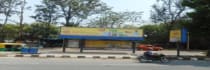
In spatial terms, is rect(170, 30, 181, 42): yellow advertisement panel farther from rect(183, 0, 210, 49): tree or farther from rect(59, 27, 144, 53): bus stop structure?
rect(59, 27, 144, 53): bus stop structure

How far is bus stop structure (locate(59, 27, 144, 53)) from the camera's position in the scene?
4850 centimetres

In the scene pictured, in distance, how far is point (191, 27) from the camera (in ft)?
140

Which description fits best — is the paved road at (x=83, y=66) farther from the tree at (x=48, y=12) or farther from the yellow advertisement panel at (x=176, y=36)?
the tree at (x=48, y=12)

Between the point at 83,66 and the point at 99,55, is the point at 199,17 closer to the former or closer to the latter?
the point at 99,55

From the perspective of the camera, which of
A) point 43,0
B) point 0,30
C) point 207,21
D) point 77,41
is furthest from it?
point 0,30

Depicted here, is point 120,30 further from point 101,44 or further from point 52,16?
point 52,16

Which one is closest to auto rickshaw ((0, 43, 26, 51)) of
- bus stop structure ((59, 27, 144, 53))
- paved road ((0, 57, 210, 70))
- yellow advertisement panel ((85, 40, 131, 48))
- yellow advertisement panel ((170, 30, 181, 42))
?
bus stop structure ((59, 27, 144, 53))

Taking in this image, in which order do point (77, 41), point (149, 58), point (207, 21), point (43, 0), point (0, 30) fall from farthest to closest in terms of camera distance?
1. point (0, 30)
2. point (43, 0)
3. point (77, 41)
4. point (207, 21)
5. point (149, 58)

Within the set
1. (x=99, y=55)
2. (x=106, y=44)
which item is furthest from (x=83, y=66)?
(x=106, y=44)

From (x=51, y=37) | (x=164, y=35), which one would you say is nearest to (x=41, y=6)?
(x=51, y=37)

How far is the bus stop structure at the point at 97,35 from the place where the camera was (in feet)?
159

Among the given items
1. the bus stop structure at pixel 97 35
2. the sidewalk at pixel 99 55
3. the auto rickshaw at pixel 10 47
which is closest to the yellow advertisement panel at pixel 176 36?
the sidewalk at pixel 99 55

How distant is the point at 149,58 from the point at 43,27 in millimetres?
48980

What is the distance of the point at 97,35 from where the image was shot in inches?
1922
